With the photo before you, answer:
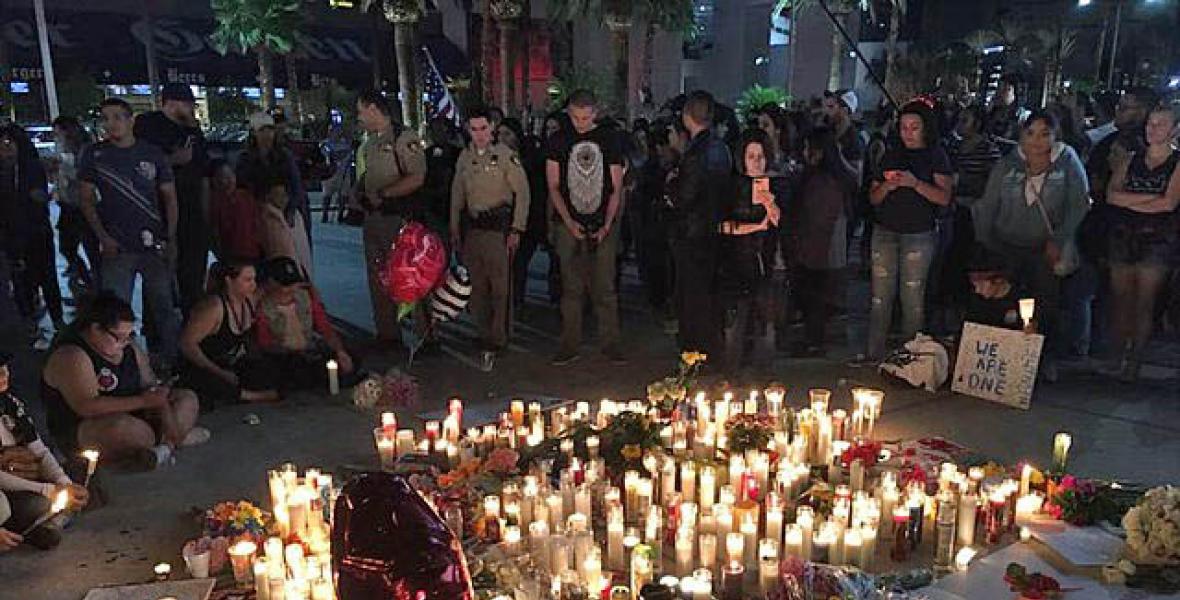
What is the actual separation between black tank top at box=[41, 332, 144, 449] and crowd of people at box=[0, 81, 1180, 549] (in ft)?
0.41

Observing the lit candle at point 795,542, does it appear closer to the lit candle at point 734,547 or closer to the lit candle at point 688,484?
the lit candle at point 734,547

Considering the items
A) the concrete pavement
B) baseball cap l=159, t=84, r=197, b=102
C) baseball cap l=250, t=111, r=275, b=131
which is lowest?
the concrete pavement

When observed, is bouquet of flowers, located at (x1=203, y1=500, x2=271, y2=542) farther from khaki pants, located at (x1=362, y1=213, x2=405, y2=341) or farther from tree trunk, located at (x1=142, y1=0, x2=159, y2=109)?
tree trunk, located at (x1=142, y1=0, x2=159, y2=109)

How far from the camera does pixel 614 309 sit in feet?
21.1

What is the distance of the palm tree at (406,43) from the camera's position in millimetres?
17031

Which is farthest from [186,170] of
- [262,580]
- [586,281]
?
[262,580]

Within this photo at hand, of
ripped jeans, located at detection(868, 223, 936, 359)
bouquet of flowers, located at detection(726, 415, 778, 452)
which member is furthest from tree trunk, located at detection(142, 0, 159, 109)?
bouquet of flowers, located at detection(726, 415, 778, 452)

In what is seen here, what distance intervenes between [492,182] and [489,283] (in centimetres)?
70

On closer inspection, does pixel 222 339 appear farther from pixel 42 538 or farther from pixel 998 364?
pixel 998 364

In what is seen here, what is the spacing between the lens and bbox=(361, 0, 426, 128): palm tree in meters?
17.0

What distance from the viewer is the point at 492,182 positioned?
6180 millimetres

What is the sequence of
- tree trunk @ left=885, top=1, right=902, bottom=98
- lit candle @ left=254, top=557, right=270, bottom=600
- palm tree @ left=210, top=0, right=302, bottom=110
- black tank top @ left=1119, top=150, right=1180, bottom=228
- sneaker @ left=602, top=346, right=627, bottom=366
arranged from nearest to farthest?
lit candle @ left=254, top=557, right=270, bottom=600
black tank top @ left=1119, top=150, right=1180, bottom=228
sneaker @ left=602, top=346, right=627, bottom=366
palm tree @ left=210, top=0, right=302, bottom=110
tree trunk @ left=885, top=1, right=902, bottom=98

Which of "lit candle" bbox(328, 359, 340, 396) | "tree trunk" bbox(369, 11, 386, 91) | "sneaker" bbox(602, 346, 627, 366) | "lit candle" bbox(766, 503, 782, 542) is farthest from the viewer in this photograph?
"tree trunk" bbox(369, 11, 386, 91)

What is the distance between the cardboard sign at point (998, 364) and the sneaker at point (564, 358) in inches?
93.7
